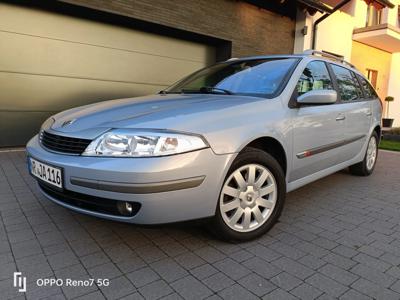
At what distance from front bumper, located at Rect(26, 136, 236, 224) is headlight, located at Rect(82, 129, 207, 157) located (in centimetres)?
4

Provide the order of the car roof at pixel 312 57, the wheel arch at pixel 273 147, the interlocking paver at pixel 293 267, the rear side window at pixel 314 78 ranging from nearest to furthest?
the interlocking paver at pixel 293 267 < the wheel arch at pixel 273 147 < the rear side window at pixel 314 78 < the car roof at pixel 312 57

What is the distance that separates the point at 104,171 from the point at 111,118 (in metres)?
0.51

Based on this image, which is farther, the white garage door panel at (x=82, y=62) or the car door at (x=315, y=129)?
the white garage door panel at (x=82, y=62)

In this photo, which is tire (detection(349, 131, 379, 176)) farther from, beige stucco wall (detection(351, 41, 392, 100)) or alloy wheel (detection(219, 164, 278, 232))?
beige stucco wall (detection(351, 41, 392, 100))

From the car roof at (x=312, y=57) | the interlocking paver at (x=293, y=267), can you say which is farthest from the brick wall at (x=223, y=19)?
the interlocking paver at (x=293, y=267)

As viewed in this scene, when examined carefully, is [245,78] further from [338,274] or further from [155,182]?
[338,274]

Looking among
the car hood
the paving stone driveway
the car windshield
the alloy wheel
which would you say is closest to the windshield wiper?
the car windshield

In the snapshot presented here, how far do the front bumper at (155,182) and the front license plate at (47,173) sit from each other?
60 mm

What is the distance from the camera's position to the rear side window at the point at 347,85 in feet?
12.6

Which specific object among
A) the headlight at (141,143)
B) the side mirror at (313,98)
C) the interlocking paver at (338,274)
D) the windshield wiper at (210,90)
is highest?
the windshield wiper at (210,90)

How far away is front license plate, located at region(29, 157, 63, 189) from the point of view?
225cm

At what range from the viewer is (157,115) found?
2.33 m

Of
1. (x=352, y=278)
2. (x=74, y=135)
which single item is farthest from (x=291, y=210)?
(x=74, y=135)

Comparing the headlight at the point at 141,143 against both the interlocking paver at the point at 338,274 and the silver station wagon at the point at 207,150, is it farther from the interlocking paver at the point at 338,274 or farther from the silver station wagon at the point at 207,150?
the interlocking paver at the point at 338,274
